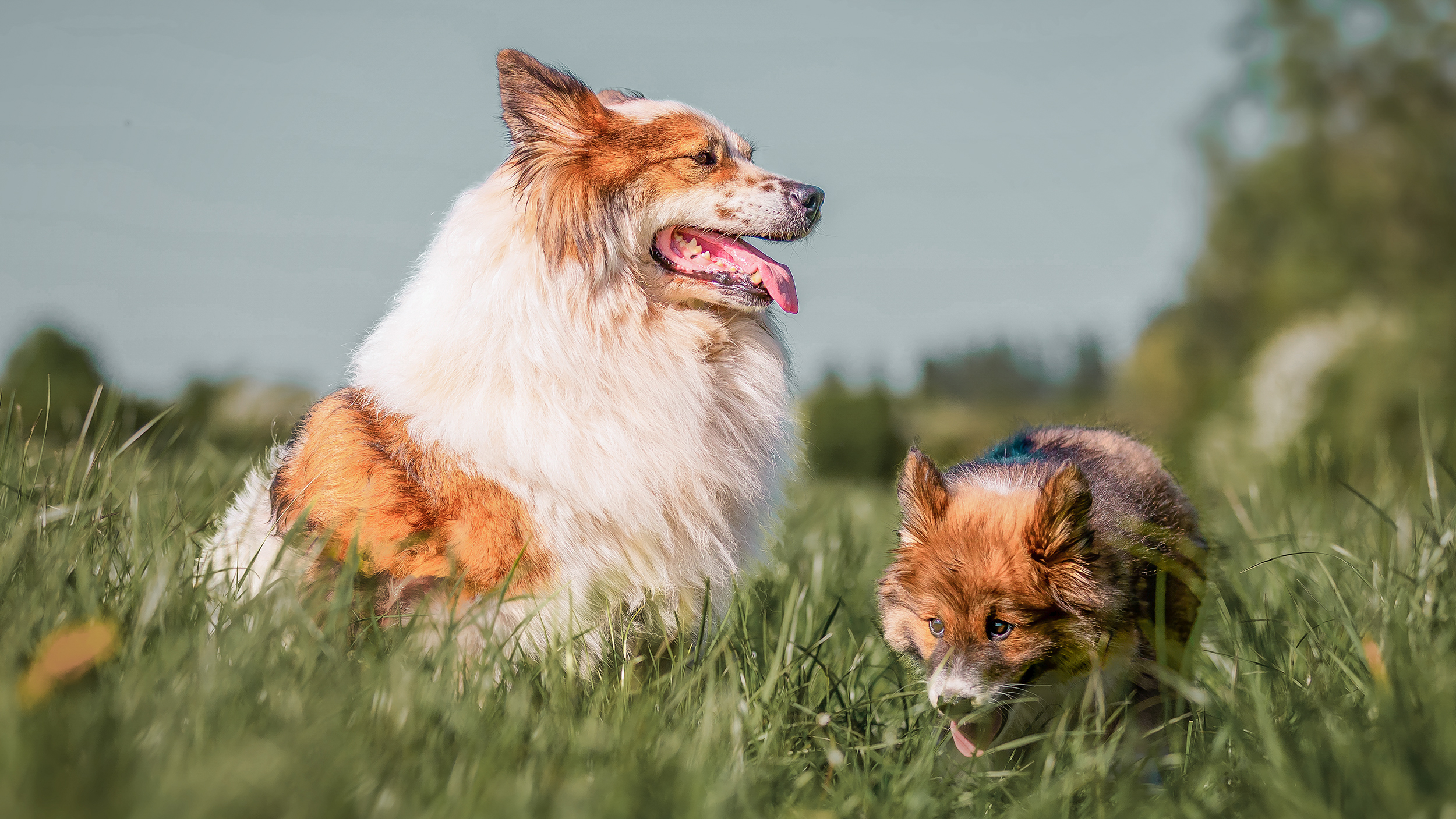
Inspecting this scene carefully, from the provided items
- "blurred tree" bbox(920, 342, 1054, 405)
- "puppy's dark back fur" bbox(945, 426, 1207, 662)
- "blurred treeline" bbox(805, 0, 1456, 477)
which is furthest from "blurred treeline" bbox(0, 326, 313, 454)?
"blurred tree" bbox(920, 342, 1054, 405)

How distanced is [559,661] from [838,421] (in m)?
13.6

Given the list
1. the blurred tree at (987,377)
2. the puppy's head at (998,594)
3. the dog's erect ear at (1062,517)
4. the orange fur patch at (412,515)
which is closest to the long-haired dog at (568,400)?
the orange fur patch at (412,515)

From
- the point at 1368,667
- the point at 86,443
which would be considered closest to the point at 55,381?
the point at 86,443

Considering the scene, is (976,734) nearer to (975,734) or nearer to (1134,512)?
(975,734)

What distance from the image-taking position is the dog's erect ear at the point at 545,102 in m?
3.23

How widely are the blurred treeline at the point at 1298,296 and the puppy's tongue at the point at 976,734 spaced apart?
28.6 ft

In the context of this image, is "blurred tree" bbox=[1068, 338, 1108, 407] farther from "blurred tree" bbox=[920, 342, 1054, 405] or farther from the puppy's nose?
the puppy's nose

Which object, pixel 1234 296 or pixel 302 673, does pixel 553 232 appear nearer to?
pixel 302 673

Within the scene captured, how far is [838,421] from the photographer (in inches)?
633

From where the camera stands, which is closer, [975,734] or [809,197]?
[975,734]

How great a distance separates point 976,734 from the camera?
124 inches

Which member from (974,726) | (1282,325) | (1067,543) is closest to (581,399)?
(1067,543)

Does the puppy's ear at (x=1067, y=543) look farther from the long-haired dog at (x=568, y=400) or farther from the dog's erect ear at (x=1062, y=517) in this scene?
the long-haired dog at (x=568, y=400)

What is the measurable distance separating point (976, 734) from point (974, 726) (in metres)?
0.04
